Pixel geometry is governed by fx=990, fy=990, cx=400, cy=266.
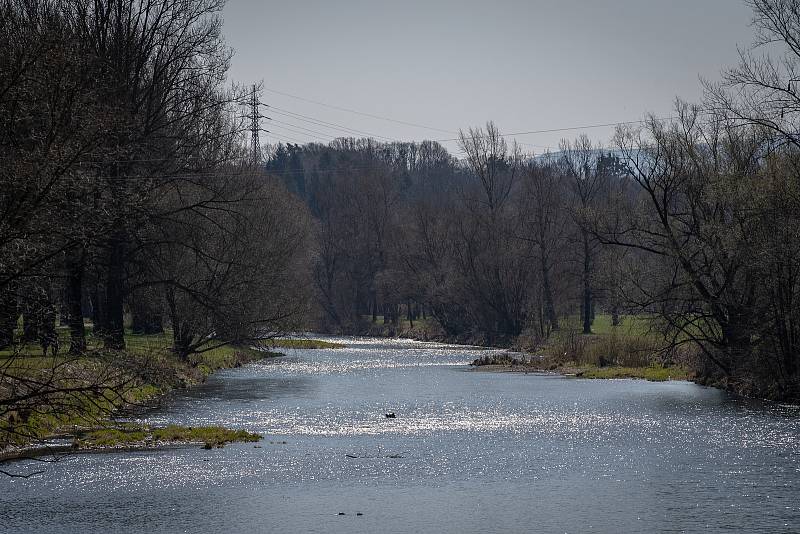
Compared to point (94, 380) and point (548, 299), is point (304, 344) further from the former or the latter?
point (94, 380)

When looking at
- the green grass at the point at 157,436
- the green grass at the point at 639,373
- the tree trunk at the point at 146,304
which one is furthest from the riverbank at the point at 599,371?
the green grass at the point at 157,436

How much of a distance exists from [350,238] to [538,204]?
101ft

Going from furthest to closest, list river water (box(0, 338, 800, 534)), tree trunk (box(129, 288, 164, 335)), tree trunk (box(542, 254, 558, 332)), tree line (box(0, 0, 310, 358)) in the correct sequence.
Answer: tree trunk (box(542, 254, 558, 332)) < tree trunk (box(129, 288, 164, 335)) < tree line (box(0, 0, 310, 358)) < river water (box(0, 338, 800, 534))

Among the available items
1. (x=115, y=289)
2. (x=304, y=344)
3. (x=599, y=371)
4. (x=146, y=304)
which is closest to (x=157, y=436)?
(x=115, y=289)

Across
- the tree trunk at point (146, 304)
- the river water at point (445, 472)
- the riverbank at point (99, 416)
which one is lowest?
the river water at point (445, 472)

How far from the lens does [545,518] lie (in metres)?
18.2

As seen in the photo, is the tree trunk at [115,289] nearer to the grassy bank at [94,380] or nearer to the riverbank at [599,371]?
the grassy bank at [94,380]

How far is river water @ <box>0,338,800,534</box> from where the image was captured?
18016 millimetres

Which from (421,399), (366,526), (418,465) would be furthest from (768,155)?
(366,526)

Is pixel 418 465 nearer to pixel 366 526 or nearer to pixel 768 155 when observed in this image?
pixel 366 526

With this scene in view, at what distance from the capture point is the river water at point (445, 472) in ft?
59.1

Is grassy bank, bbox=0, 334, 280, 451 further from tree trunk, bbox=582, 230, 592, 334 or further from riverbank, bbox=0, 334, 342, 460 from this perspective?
tree trunk, bbox=582, 230, 592, 334

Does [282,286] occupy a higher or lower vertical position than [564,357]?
higher

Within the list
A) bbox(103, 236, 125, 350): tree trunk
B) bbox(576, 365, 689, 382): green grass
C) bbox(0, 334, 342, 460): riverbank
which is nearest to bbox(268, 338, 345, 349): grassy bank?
bbox(576, 365, 689, 382): green grass
